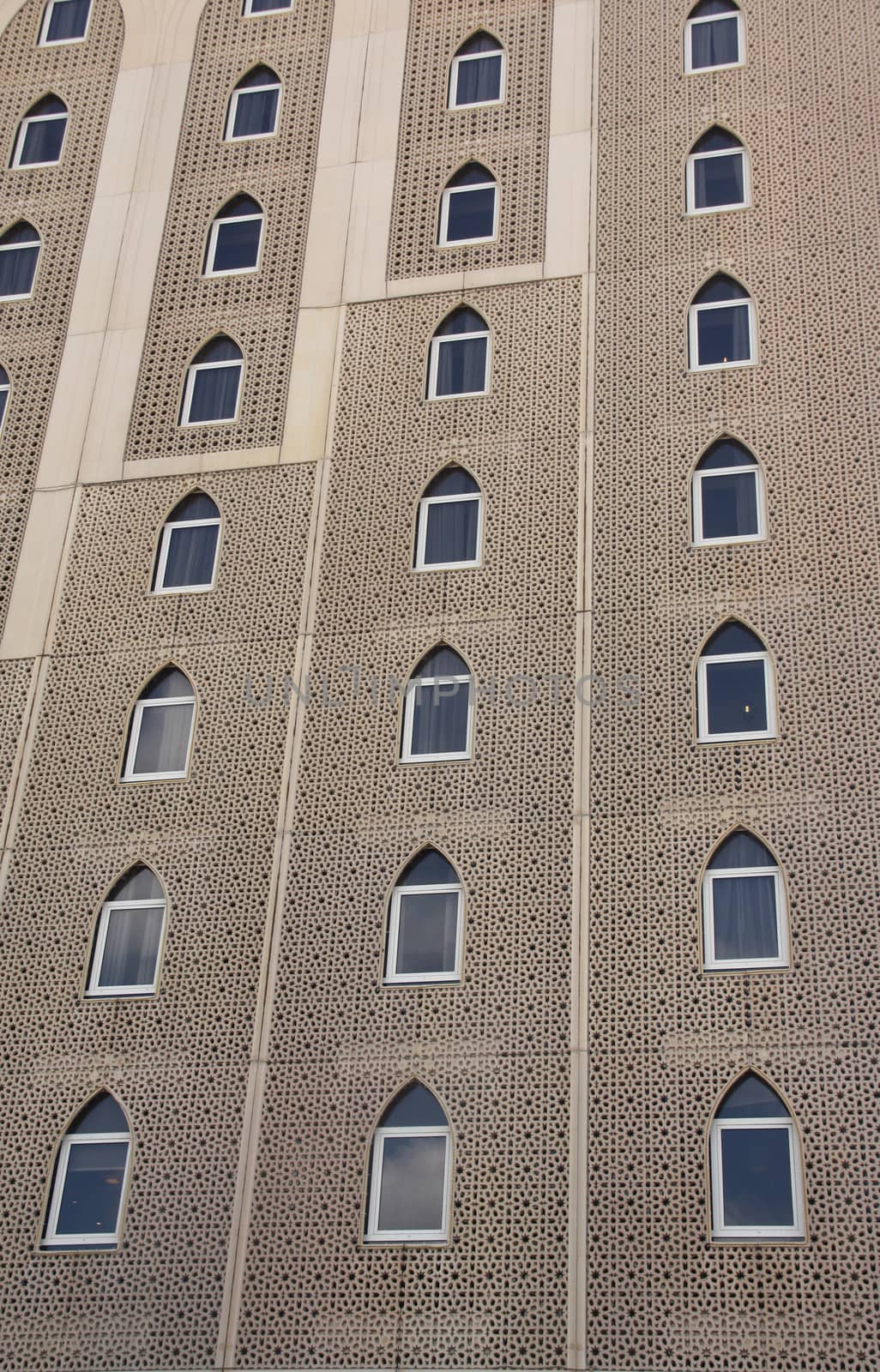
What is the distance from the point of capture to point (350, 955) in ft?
51.1

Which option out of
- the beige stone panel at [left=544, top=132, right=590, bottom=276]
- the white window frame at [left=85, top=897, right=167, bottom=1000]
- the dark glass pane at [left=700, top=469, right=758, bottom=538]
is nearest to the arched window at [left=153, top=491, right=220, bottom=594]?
the white window frame at [left=85, top=897, right=167, bottom=1000]

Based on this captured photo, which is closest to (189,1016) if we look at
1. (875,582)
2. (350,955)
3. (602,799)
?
(350,955)

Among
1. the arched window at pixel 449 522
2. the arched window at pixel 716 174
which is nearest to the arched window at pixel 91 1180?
the arched window at pixel 449 522

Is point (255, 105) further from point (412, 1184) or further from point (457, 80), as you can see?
point (412, 1184)

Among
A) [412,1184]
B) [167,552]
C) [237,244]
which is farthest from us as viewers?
[237,244]

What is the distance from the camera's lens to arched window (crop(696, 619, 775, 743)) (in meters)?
15.8

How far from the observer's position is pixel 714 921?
1505cm

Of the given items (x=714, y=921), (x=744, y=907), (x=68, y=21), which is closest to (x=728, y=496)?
(x=744, y=907)

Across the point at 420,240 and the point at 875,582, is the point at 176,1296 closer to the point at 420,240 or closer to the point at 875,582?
the point at 875,582

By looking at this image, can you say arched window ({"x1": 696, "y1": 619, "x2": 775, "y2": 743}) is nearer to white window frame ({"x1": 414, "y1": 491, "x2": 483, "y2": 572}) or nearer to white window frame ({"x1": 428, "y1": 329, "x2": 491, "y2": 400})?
white window frame ({"x1": 414, "y1": 491, "x2": 483, "y2": 572})

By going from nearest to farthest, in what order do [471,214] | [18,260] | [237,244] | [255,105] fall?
1. [471,214]
2. [237,244]
3. [18,260]
4. [255,105]

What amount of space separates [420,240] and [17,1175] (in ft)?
32.9

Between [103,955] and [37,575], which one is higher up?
[37,575]

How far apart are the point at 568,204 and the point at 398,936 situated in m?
7.90
